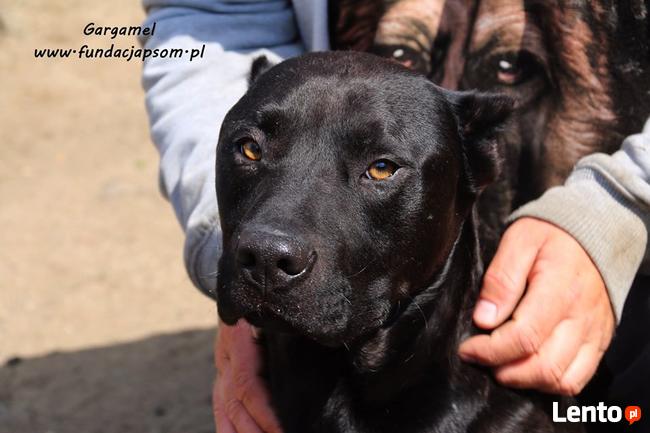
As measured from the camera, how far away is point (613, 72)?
3.13m

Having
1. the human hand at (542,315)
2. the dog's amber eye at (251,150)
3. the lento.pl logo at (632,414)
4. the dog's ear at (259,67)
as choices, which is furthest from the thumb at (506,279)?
the dog's ear at (259,67)

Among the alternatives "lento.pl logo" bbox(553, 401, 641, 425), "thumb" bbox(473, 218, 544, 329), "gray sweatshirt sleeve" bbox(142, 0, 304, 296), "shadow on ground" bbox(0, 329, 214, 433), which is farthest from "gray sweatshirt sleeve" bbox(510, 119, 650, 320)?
"shadow on ground" bbox(0, 329, 214, 433)

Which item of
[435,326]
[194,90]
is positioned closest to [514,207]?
[435,326]

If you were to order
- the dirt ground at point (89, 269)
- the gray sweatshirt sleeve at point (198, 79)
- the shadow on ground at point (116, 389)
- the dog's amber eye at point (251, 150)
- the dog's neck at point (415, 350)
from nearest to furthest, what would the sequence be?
the dog's amber eye at point (251, 150)
the dog's neck at point (415, 350)
the gray sweatshirt sleeve at point (198, 79)
the shadow on ground at point (116, 389)
the dirt ground at point (89, 269)

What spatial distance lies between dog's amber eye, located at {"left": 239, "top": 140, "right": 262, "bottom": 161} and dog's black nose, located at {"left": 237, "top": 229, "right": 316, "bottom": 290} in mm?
367

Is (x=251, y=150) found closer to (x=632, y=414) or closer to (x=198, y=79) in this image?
(x=198, y=79)

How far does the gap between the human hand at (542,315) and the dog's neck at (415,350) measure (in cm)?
8

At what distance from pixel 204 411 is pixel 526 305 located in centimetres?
224

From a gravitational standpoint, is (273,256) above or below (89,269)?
above

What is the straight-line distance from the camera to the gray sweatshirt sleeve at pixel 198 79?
10.6 ft

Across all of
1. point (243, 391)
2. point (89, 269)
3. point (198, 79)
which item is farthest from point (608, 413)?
point (89, 269)

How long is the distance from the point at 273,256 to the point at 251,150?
479 mm

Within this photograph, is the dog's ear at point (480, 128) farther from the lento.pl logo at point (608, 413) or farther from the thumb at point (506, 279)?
the lento.pl logo at point (608, 413)

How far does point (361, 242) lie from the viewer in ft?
7.73
